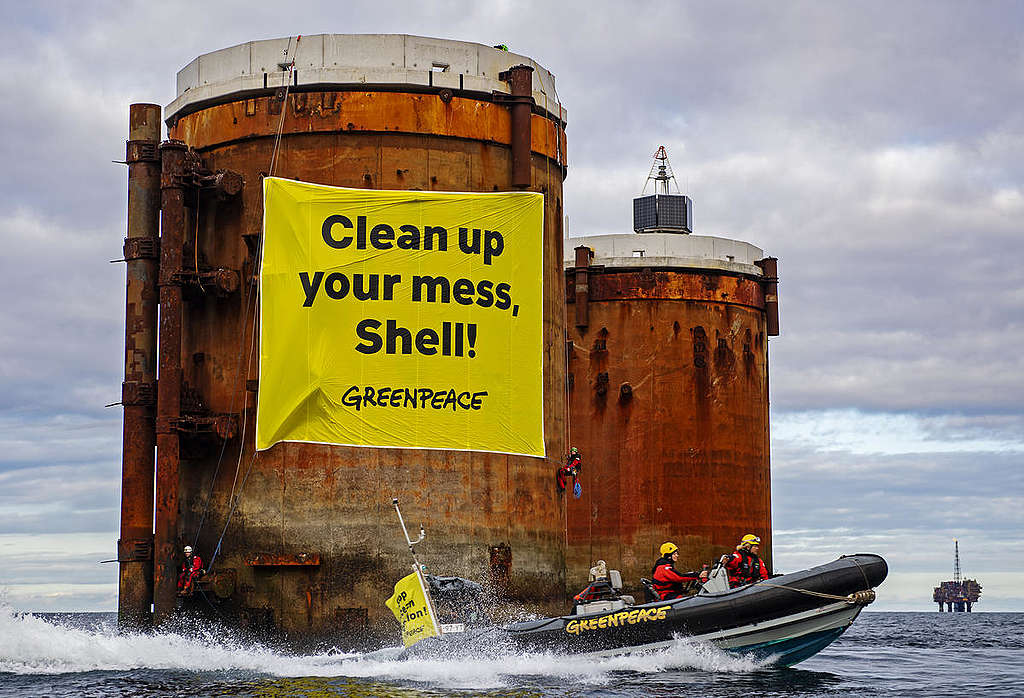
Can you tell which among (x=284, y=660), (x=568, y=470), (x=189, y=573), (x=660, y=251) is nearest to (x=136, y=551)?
(x=189, y=573)

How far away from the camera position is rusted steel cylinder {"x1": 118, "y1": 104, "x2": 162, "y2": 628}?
32.1 m

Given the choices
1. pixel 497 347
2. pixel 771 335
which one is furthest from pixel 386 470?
pixel 771 335

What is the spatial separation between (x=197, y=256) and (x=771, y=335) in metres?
25.0

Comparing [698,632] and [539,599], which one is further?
[539,599]

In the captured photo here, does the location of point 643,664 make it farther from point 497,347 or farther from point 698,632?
point 497,347

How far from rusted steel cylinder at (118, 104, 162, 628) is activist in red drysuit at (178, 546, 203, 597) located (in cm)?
101

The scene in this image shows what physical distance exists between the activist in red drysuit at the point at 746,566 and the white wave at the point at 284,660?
1862 mm

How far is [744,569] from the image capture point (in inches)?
1157

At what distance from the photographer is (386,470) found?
31.5 meters

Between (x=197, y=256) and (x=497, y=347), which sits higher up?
(x=197, y=256)

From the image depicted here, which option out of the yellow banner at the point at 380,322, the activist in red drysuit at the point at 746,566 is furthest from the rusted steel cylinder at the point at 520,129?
the activist in red drysuit at the point at 746,566

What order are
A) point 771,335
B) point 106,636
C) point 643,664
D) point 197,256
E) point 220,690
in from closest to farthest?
point 220,690, point 643,664, point 106,636, point 197,256, point 771,335

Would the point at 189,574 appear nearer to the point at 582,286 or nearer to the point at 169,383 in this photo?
the point at 169,383

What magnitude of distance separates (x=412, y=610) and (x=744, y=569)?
6406mm
